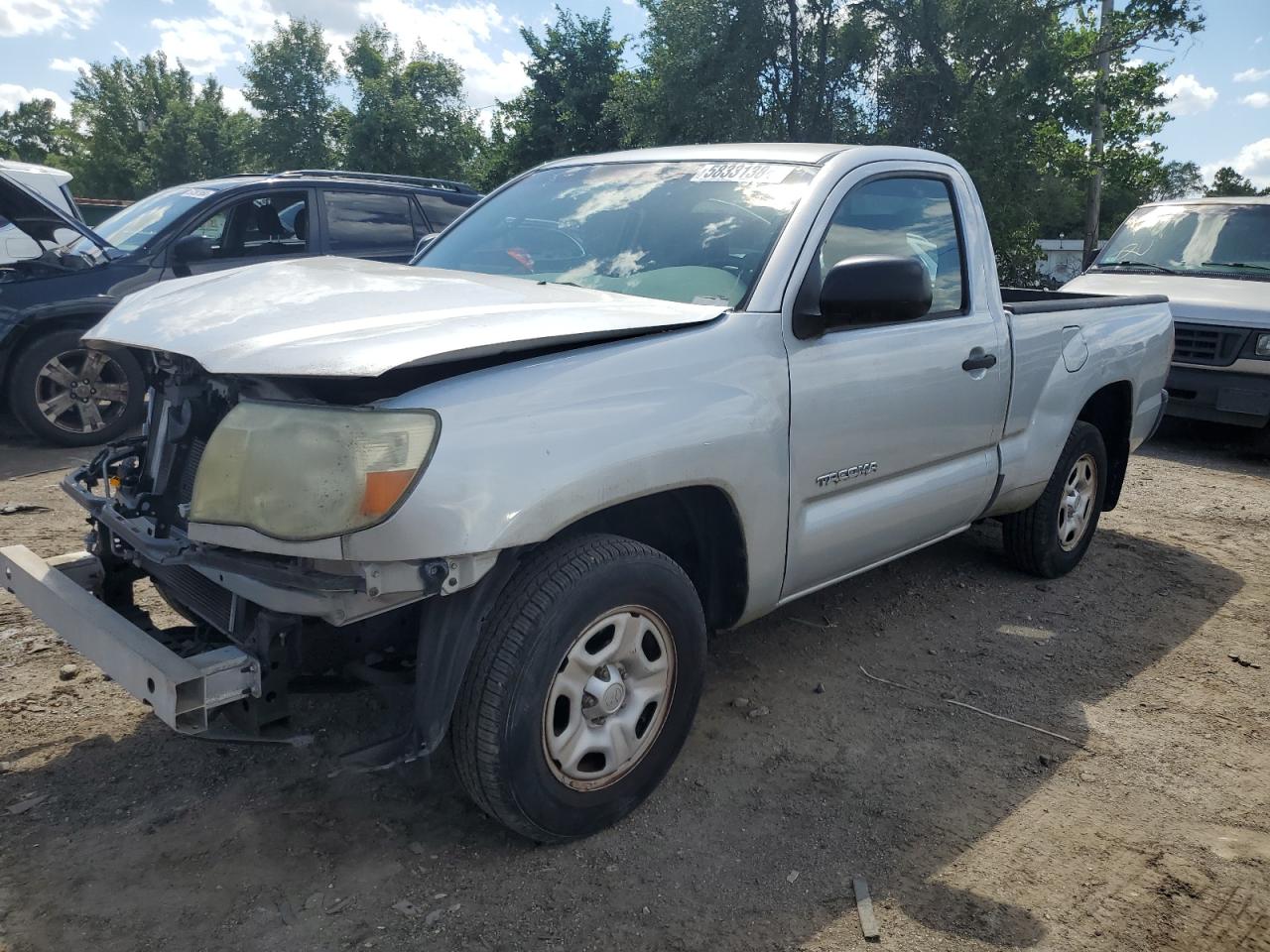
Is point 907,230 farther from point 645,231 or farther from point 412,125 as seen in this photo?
point 412,125

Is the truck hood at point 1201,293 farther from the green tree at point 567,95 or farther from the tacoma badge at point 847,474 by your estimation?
the green tree at point 567,95

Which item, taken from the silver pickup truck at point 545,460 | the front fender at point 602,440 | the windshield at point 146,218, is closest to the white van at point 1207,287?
the silver pickup truck at point 545,460

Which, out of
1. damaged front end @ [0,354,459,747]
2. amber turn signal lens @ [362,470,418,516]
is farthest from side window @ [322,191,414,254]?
amber turn signal lens @ [362,470,418,516]

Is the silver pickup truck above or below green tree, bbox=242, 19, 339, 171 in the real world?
below

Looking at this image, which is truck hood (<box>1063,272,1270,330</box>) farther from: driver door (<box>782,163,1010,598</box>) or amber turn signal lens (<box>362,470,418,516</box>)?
amber turn signal lens (<box>362,470,418,516</box>)

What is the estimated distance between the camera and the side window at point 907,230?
3361 millimetres

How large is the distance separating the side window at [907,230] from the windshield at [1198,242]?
5908 mm

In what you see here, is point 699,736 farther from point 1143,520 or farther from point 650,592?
point 1143,520

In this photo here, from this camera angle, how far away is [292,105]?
41.2m

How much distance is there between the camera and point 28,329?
6547 millimetres

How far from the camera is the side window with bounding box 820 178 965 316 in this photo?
132 inches

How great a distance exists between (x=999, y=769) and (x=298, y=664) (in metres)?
2.22

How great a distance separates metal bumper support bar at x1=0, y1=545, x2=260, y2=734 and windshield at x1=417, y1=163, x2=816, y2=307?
1629 mm

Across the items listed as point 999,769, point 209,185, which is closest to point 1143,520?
point 999,769
